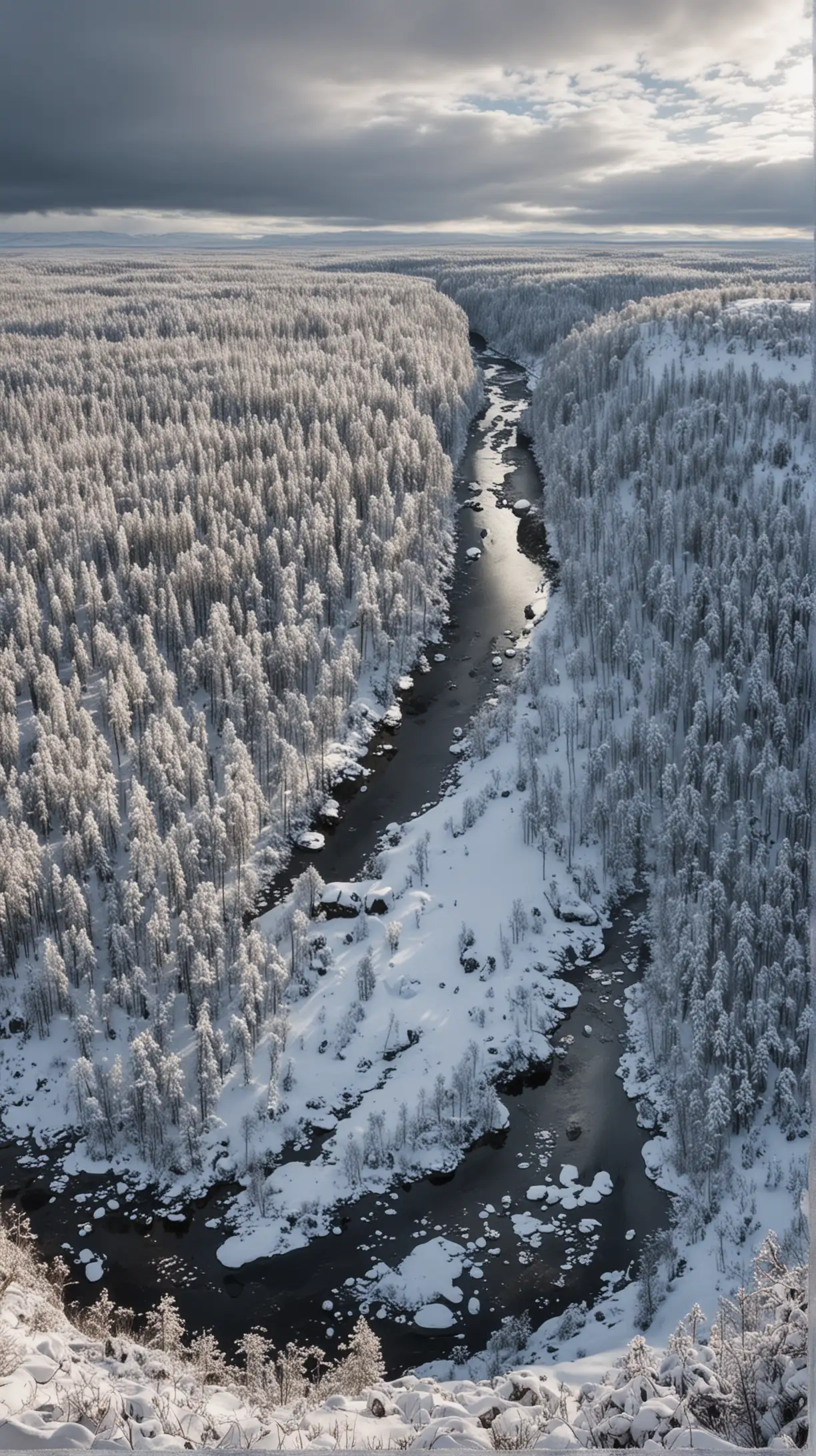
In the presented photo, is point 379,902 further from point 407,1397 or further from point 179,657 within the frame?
point 179,657

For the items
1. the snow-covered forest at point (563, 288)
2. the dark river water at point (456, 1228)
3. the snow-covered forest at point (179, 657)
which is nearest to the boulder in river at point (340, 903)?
the snow-covered forest at point (179, 657)

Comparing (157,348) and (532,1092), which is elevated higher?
(157,348)

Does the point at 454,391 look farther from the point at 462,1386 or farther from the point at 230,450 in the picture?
the point at 462,1386

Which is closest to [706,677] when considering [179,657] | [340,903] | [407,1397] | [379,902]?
[379,902]

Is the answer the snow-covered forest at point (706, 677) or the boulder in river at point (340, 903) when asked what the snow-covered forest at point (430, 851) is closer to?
the snow-covered forest at point (706, 677)

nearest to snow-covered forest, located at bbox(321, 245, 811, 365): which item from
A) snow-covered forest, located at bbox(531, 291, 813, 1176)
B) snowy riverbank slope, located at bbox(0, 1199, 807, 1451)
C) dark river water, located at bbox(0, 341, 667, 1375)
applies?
snow-covered forest, located at bbox(531, 291, 813, 1176)

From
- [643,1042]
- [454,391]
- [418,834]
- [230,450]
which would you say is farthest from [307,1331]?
[454,391]

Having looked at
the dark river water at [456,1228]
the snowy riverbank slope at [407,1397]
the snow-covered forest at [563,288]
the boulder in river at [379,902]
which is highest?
the snow-covered forest at [563,288]

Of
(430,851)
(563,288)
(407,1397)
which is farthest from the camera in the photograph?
(563,288)
